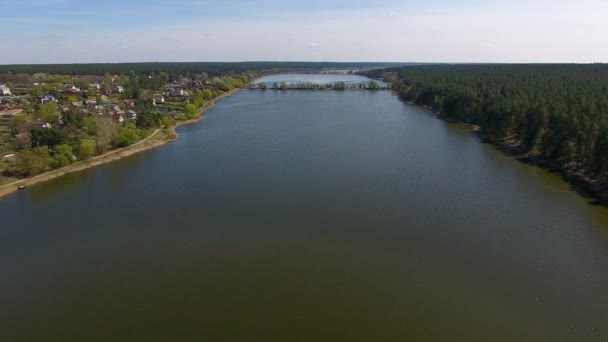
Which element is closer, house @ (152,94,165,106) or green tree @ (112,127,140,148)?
green tree @ (112,127,140,148)

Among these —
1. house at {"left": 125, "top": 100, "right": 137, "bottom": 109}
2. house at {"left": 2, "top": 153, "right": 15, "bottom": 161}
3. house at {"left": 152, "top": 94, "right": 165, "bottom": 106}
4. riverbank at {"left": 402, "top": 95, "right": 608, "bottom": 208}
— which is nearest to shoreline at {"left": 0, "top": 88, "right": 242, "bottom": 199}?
house at {"left": 2, "top": 153, "right": 15, "bottom": 161}

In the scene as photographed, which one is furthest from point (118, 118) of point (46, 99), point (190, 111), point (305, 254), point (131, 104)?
point (305, 254)

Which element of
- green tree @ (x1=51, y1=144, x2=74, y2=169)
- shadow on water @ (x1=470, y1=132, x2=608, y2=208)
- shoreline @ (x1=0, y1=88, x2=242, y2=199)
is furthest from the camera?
green tree @ (x1=51, y1=144, x2=74, y2=169)

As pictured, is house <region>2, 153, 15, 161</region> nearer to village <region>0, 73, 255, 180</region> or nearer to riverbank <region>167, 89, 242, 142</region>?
village <region>0, 73, 255, 180</region>

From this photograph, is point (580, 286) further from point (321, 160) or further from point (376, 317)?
point (321, 160)

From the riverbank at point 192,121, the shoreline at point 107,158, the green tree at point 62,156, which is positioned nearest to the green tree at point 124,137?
the shoreline at point 107,158

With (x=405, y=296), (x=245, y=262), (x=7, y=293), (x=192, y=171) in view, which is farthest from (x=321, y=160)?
(x=7, y=293)

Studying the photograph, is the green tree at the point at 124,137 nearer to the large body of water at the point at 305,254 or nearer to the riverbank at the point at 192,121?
the riverbank at the point at 192,121

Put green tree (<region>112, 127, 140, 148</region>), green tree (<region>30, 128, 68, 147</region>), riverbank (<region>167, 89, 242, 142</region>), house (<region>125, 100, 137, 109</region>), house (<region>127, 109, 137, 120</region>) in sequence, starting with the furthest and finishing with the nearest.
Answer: house (<region>125, 100, 137, 109</region>) < house (<region>127, 109, 137, 120</region>) < riverbank (<region>167, 89, 242, 142</region>) < green tree (<region>112, 127, 140, 148</region>) < green tree (<region>30, 128, 68, 147</region>)

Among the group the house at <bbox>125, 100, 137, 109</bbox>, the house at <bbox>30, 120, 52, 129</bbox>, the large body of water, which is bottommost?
the large body of water
